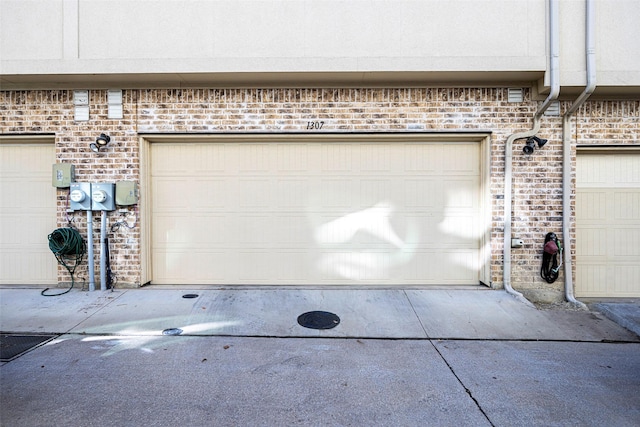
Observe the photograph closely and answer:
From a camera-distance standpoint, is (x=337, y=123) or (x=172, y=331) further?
(x=337, y=123)

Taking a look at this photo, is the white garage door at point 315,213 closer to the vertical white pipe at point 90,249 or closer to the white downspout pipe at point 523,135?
the white downspout pipe at point 523,135

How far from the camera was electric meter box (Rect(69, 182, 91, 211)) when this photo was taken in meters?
4.91

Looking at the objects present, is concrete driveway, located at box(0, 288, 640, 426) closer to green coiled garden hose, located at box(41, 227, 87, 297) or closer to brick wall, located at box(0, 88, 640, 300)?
green coiled garden hose, located at box(41, 227, 87, 297)

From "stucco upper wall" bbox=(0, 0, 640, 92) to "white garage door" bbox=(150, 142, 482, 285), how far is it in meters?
1.16

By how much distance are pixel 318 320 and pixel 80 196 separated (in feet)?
Answer: 13.0

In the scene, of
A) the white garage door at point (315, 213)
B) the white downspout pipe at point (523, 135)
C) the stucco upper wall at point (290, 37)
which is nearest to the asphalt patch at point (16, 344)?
the white garage door at point (315, 213)

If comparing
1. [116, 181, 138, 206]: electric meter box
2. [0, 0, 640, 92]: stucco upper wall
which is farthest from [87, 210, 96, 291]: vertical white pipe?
[0, 0, 640, 92]: stucco upper wall

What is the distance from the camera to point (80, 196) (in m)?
4.91

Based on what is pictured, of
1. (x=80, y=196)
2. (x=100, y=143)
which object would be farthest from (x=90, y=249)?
(x=100, y=143)

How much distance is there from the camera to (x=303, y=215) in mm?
5258

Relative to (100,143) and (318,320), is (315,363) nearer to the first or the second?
(318,320)

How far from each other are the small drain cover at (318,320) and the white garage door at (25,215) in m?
4.30

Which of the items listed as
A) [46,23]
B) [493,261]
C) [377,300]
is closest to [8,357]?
[377,300]

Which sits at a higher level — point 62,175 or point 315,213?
point 62,175
